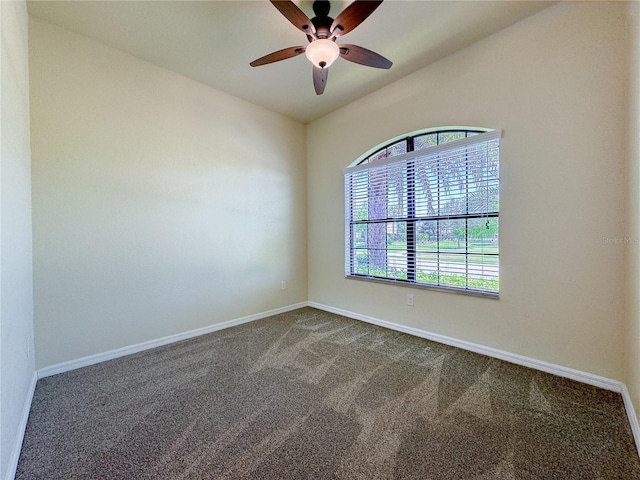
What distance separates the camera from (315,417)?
64.4 inches

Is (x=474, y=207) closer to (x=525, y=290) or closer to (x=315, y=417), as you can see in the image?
(x=525, y=290)

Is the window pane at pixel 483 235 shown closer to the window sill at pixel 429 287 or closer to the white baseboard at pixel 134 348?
the window sill at pixel 429 287

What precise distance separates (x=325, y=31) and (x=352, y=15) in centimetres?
28

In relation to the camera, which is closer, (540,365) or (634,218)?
(634,218)

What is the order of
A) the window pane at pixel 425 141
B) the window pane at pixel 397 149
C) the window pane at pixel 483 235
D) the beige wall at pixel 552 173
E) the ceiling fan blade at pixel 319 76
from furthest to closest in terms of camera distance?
the window pane at pixel 397 149 → the window pane at pixel 425 141 → the window pane at pixel 483 235 → the ceiling fan blade at pixel 319 76 → the beige wall at pixel 552 173

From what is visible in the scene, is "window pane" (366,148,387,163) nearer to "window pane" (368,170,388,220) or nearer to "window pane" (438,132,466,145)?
"window pane" (368,170,388,220)

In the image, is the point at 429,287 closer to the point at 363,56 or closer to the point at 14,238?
the point at 363,56

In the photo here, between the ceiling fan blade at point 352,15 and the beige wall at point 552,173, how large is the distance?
4.37ft

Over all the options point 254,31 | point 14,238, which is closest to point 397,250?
point 254,31

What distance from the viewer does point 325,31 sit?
1.90 metres

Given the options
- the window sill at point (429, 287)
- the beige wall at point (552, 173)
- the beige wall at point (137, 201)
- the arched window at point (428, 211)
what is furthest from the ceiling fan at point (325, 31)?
the window sill at point (429, 287)

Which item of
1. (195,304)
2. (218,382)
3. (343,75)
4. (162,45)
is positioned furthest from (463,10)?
(195,304)

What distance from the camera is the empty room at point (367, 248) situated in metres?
1.45

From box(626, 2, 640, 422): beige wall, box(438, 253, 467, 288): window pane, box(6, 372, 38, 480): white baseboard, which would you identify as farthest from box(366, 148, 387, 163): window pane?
box(6, 372, 38, 480): white baseboard
